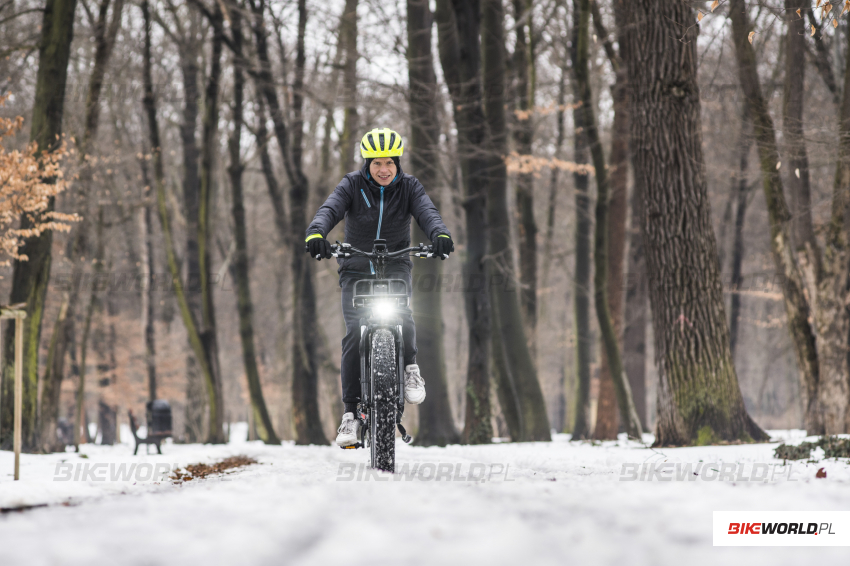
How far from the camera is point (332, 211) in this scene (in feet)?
17.4

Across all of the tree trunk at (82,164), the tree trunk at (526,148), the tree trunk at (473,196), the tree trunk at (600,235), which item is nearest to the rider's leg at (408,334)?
the tree trunk at (473,196)

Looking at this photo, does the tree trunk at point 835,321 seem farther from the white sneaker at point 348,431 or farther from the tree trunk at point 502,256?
the white sneaker at point 348,431

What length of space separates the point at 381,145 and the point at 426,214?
60 cm

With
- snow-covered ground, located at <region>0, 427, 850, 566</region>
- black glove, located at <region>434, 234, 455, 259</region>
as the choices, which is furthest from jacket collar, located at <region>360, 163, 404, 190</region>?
snow-covered ground, located at <region>0, 427, 850, 566</region>

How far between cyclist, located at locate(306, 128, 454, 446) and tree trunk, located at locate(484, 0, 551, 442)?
731 cm

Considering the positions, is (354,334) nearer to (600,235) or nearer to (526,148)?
(600,235)

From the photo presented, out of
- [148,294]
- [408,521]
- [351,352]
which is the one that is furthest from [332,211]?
[148,294]

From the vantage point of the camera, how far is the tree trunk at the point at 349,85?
14070mm

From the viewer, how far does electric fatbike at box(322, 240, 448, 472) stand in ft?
16.0

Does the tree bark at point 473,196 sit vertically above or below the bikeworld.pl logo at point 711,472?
above

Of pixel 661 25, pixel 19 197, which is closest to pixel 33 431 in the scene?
pixel 19 197

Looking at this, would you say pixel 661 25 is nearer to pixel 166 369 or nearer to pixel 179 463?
pixel 179 463

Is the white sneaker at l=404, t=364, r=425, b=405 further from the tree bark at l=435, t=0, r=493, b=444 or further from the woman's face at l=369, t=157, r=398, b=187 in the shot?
the tree bark at l=435, t=0, r=493, b=444

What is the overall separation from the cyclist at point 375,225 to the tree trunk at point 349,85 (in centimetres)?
849
